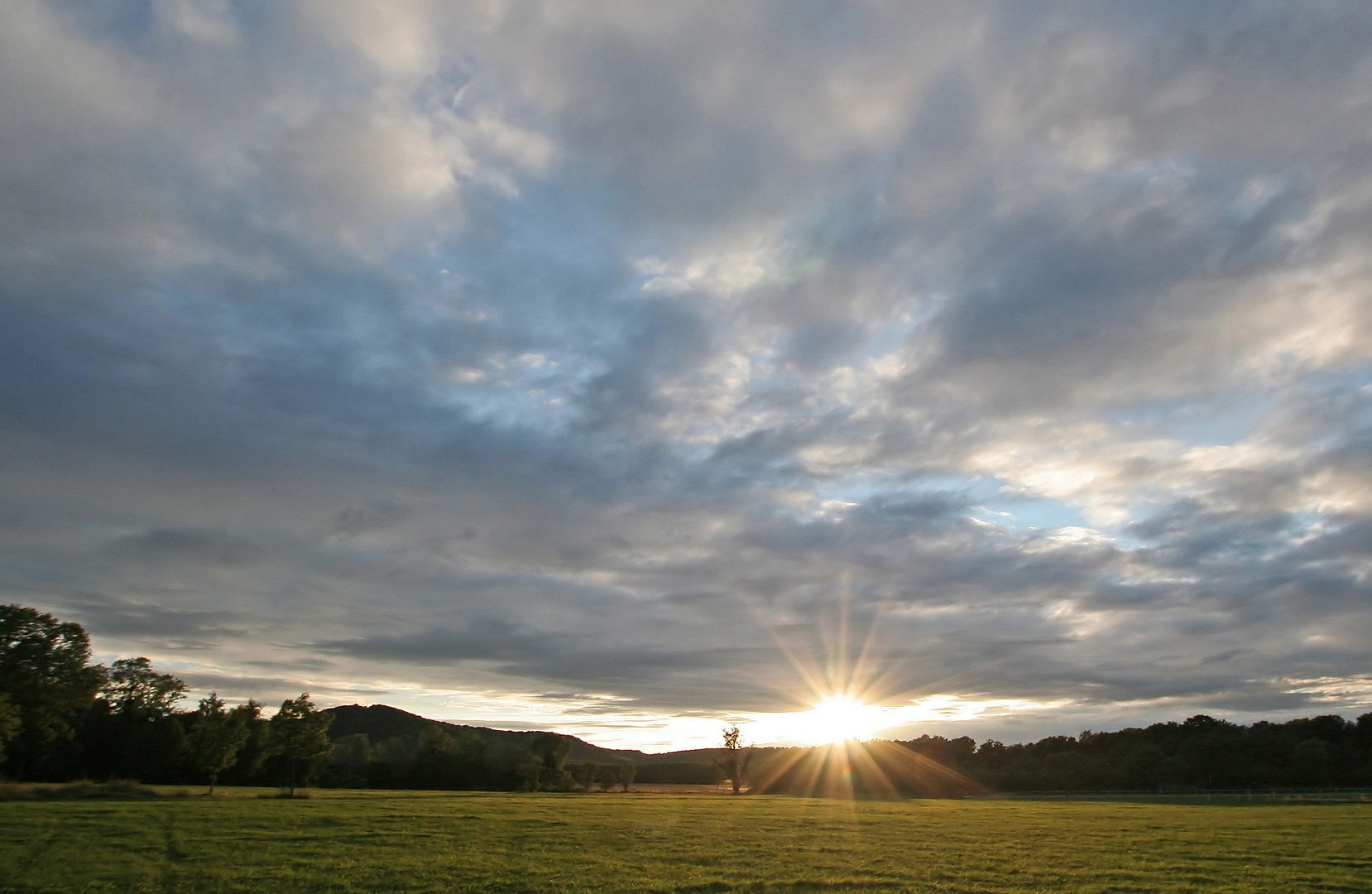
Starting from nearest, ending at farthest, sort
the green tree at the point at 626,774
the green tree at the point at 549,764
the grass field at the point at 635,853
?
the grass field at the point at 635,853, the green tree at the point at 549,764, the green tree at the point at 626,774

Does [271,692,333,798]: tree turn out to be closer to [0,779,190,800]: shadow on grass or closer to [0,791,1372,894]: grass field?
[0,779,190,800]: shadow on grass

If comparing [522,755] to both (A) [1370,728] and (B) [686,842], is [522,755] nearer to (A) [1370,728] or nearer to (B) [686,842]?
(B) [686,842]

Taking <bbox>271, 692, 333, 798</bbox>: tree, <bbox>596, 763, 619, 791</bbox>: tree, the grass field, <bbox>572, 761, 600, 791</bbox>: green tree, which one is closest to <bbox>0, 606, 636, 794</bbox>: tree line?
<bbox>271, 692, 333, 798</bbox>: tree

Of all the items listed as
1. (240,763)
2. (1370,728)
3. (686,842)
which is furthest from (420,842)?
(1370,728)

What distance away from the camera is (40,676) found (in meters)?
80.1

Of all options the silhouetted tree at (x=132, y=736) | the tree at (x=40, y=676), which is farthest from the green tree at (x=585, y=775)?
the tree at (x=40, y=676)

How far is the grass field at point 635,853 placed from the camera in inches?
836

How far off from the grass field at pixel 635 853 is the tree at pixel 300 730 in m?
26.0

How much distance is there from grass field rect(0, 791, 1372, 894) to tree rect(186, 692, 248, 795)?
76.9 ft

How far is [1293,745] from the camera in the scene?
123 m

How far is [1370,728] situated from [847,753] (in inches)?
3646

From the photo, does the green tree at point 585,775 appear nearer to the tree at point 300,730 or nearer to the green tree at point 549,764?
the green tree at point 549,764

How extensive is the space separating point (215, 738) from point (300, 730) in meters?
6.80

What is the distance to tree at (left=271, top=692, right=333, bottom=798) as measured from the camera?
2805 inches
